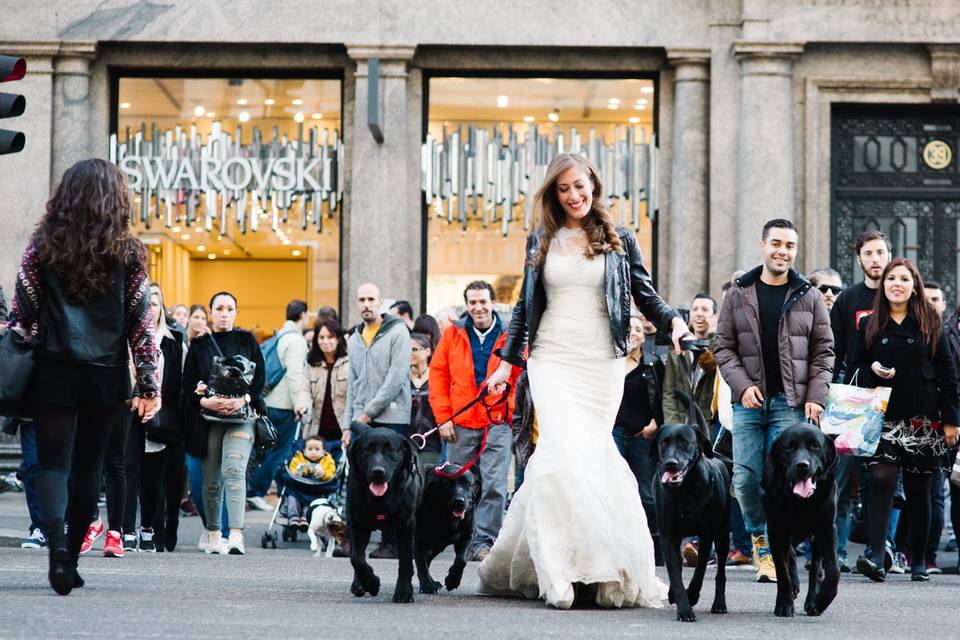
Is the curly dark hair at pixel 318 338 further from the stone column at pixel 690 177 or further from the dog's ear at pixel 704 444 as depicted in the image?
the dog's ear at pixel 704 444

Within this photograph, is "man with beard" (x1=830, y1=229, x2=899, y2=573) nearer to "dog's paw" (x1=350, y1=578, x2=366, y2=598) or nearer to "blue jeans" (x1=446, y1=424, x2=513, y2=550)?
"blue jeans" (x1=446, y1=424, x2=513, y2=550)

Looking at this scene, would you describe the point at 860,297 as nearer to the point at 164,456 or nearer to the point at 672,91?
the point at 164,456

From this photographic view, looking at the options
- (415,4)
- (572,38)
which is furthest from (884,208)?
(415,4)

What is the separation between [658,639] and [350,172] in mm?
13644

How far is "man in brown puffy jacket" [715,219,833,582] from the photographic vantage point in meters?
10.3

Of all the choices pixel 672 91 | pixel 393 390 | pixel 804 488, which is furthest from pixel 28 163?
pixel 804 488

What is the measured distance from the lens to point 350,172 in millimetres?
20422

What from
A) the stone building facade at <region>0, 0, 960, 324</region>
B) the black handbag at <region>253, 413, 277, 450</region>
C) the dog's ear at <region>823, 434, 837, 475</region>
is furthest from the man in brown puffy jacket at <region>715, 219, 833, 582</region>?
the stone building facade at <region>0, 0, 960, 324</region>

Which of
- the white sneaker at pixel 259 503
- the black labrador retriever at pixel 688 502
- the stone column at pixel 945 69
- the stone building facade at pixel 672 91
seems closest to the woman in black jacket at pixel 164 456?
the white sneaker at pixel 259 503

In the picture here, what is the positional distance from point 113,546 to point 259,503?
17.5 feet

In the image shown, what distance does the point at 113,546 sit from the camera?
39.9ft

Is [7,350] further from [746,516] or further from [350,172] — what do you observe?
[350,172]

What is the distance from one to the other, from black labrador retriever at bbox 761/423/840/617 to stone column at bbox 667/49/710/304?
1132 cm

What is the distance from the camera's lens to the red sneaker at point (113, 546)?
1212 centimetres
